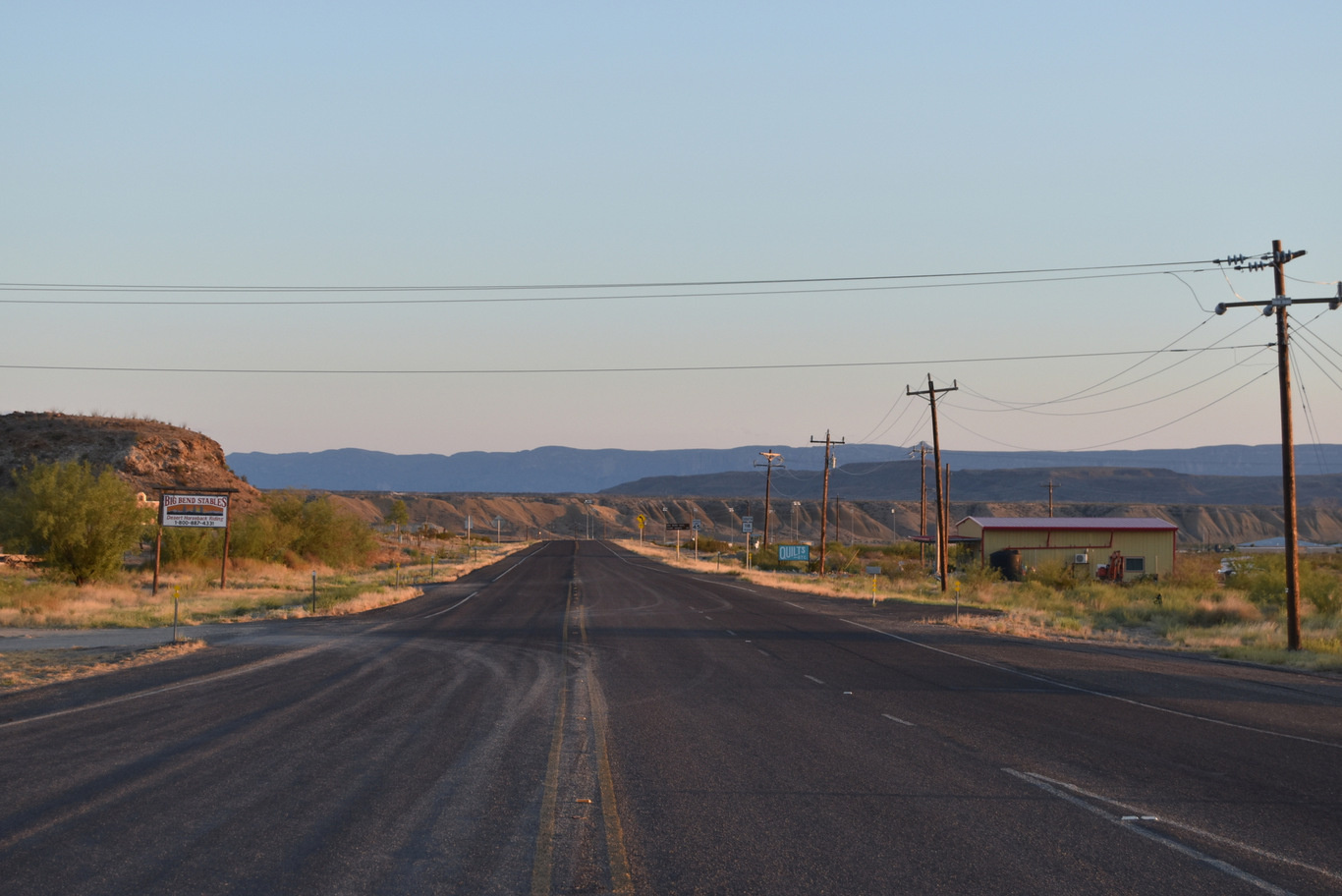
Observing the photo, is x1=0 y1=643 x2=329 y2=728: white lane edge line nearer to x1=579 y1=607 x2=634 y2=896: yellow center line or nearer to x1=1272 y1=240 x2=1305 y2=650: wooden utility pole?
x1=579 y1=607 x2=634 y2=896: yellow center line

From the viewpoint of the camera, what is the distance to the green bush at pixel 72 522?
1441 inches

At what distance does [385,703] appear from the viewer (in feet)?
43.8

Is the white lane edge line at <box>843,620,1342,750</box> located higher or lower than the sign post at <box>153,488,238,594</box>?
lower

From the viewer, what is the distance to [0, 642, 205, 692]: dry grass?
600 inches

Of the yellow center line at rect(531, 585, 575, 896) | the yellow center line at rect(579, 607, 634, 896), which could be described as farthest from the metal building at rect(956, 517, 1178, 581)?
the yellow center line at rect(579, 607, 634, 896)

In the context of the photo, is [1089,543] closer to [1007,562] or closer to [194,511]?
[1007,562]

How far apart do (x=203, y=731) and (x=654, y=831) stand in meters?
6.24

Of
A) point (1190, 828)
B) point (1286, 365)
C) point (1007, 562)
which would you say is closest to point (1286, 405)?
point (1286, 365)

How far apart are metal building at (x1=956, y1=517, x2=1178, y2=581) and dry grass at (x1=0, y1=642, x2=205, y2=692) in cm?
5108

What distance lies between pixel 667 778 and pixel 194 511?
3386cm

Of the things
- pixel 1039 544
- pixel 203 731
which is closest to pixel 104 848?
pixel 203 731

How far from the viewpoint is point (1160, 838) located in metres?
7.28

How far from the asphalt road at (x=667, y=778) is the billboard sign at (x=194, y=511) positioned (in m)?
21.6

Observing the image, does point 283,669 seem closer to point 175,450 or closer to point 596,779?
point 596,779
